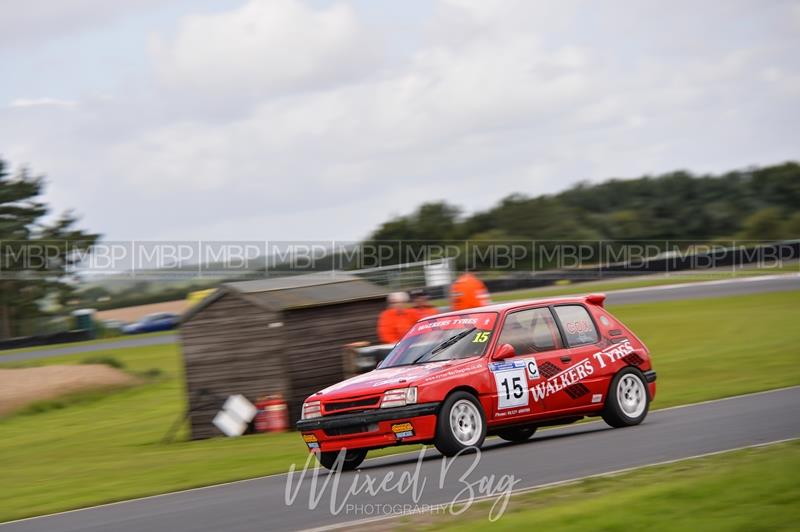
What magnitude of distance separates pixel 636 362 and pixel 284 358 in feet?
18.9

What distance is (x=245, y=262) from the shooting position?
4091cm

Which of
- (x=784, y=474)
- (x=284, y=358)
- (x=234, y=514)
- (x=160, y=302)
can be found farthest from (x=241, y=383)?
(x=160, y=302)

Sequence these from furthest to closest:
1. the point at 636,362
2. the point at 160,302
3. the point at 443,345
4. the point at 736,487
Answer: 1. the point at 160,302
2. the point at 636,362
3. the point at 443,345
4. the point at 736,487

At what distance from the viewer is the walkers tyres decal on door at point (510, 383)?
11.2 metres

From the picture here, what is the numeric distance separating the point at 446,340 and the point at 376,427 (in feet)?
4.93

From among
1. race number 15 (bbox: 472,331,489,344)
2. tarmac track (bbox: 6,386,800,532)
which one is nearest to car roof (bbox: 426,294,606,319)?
race number 15 (bbox: 472,331,489,344)

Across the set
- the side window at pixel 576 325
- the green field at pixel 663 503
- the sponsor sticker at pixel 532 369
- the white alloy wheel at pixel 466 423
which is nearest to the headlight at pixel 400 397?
the white alloy wheel at pixel 466 423

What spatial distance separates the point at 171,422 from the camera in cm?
1944

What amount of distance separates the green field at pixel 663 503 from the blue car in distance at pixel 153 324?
37032 mm

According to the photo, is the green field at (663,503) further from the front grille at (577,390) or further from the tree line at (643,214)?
the tree line at (643,214)

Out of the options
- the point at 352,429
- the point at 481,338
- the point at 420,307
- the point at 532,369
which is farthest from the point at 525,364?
the point at 420,307

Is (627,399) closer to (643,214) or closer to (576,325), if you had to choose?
(576,325)

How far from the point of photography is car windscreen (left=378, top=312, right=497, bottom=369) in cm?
1147

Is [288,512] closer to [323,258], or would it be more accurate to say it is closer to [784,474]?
[784,474]
